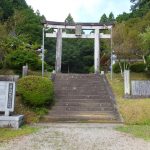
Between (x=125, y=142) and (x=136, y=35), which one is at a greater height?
(x=136, y=35)

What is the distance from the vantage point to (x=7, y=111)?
595 inches

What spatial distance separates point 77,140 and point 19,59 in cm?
1417

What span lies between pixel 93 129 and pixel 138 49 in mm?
12202

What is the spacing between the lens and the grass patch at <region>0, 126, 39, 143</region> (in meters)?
11.8

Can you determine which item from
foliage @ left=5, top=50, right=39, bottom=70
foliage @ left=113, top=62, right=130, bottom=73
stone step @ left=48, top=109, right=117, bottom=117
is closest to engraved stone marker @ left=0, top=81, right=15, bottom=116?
stone step @ left=48, top=109, right=117, bottom=117

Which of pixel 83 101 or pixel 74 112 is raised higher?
pixel 83 101

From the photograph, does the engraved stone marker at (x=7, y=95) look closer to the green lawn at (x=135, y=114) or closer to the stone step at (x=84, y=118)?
the stone step at (x=84, y=118)

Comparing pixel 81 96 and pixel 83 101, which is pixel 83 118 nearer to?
pixel 83 101

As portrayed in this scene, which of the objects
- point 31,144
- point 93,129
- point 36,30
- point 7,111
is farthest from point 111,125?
point 36,30

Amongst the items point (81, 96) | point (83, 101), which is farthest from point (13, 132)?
point (81, 96)

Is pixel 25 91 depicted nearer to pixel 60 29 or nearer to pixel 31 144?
pixel 31 144

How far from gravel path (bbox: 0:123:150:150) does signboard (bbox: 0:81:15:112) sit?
82.1 inches

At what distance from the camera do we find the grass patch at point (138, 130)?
1243cm

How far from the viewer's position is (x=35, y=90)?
1750 cm
